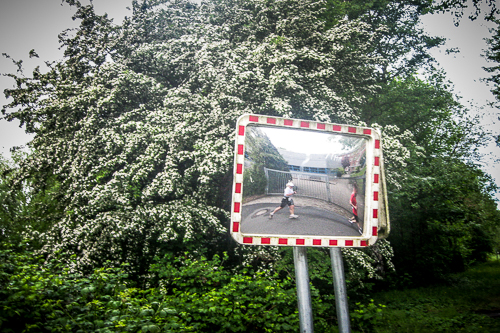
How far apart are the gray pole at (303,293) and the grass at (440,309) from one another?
3.73 m

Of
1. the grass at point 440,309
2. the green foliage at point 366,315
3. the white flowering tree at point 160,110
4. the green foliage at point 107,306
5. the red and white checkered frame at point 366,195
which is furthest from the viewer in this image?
the white flowering tree at point 160,110

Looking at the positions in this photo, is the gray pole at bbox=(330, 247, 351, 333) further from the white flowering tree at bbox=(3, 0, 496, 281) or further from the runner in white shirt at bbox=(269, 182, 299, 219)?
the white flowering tree at bbox=(3, 0, 496, 281)

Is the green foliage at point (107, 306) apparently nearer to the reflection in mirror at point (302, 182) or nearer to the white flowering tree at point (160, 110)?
Answer: the reflection in mirror at point (302, 182)

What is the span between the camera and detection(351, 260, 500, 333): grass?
27.9ft

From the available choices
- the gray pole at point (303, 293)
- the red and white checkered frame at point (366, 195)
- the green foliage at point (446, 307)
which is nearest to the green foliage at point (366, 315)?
the green foliage at point (446, 307)

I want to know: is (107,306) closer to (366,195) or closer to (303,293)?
(303,293)

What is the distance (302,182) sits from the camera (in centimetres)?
328

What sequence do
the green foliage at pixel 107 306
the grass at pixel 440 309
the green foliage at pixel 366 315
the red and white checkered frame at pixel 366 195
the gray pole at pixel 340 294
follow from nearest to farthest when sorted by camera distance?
1. the red and white checkered frame at pixel 366 195
2. the gray pole at pixel 340 294
3. the green foliage at pixel 107 306
4. the green foliage at pixel 366 315
5. the grass at pixel 440 309

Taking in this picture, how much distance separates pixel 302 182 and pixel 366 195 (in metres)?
0.68

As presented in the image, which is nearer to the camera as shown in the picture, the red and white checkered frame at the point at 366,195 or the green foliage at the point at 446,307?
the red and white checkered frame at the point at 366,195

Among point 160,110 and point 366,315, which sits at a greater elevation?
point 160,110

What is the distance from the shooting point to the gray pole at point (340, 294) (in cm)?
348

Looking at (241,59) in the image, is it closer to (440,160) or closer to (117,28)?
(117,28)

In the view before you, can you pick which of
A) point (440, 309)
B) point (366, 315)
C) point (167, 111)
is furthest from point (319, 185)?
point (440, 309)
